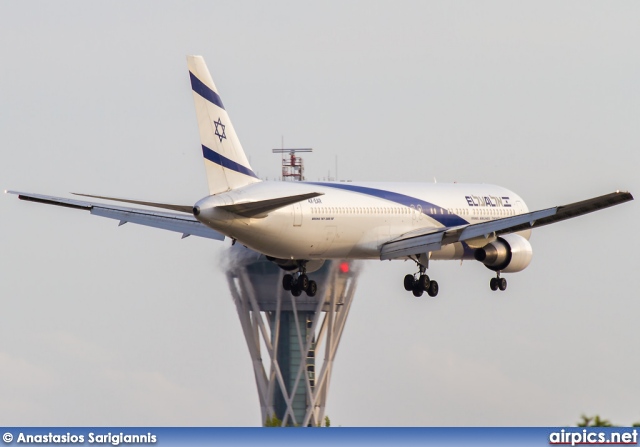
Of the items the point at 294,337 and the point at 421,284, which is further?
the point at 294,337

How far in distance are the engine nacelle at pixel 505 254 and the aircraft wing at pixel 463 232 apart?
260 centimetres

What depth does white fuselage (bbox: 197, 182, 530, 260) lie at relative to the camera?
233 feet

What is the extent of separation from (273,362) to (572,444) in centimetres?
12063

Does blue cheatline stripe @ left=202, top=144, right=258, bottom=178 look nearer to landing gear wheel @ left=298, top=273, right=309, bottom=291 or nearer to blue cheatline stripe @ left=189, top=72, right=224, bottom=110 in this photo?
blue cheatline stripe @ left=189, top=72, right=224, bottom=110

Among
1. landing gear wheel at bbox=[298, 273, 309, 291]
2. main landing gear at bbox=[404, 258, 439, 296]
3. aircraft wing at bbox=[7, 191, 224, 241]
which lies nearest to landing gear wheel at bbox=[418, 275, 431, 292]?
main landing gear at bbox=[404, 258, 439, 296]

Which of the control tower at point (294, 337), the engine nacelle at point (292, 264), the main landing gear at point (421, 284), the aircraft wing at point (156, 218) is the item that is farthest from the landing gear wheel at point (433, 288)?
the control tower at point (294, 337)

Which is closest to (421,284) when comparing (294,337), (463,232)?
(463,232)

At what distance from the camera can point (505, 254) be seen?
82312mm

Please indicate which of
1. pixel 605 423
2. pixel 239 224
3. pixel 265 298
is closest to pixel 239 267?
pixel 265 298

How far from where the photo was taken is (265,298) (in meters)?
170

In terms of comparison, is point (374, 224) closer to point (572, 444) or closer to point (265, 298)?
point (572, 444)

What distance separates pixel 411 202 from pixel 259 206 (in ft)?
43.5

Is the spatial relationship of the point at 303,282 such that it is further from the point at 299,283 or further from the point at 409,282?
the point at 409,282

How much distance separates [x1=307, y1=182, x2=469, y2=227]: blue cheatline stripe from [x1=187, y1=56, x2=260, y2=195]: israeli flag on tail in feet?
19.9
